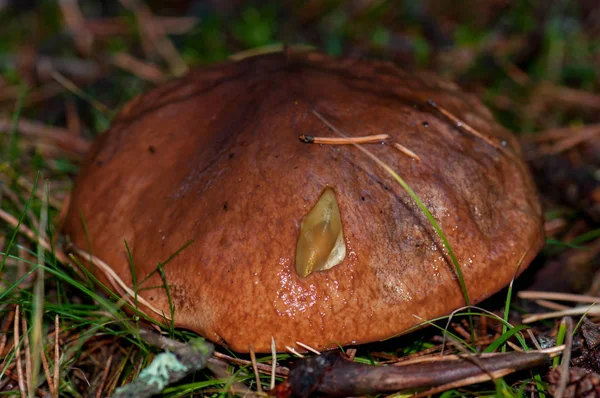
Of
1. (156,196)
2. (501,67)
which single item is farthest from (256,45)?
(156,196)

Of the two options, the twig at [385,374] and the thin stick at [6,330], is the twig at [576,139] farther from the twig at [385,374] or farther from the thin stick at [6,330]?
the thin stick at [6,330]

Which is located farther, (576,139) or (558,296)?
(576,139)

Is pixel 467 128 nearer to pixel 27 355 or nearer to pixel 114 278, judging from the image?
pixel 114 278

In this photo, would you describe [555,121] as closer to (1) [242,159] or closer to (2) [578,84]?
(2) [578,84]

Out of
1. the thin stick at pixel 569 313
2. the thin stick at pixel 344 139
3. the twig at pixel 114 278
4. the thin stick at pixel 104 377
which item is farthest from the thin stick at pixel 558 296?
the thin stick at pixel 104 377

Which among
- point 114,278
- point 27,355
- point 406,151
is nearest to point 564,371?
point 406,151
